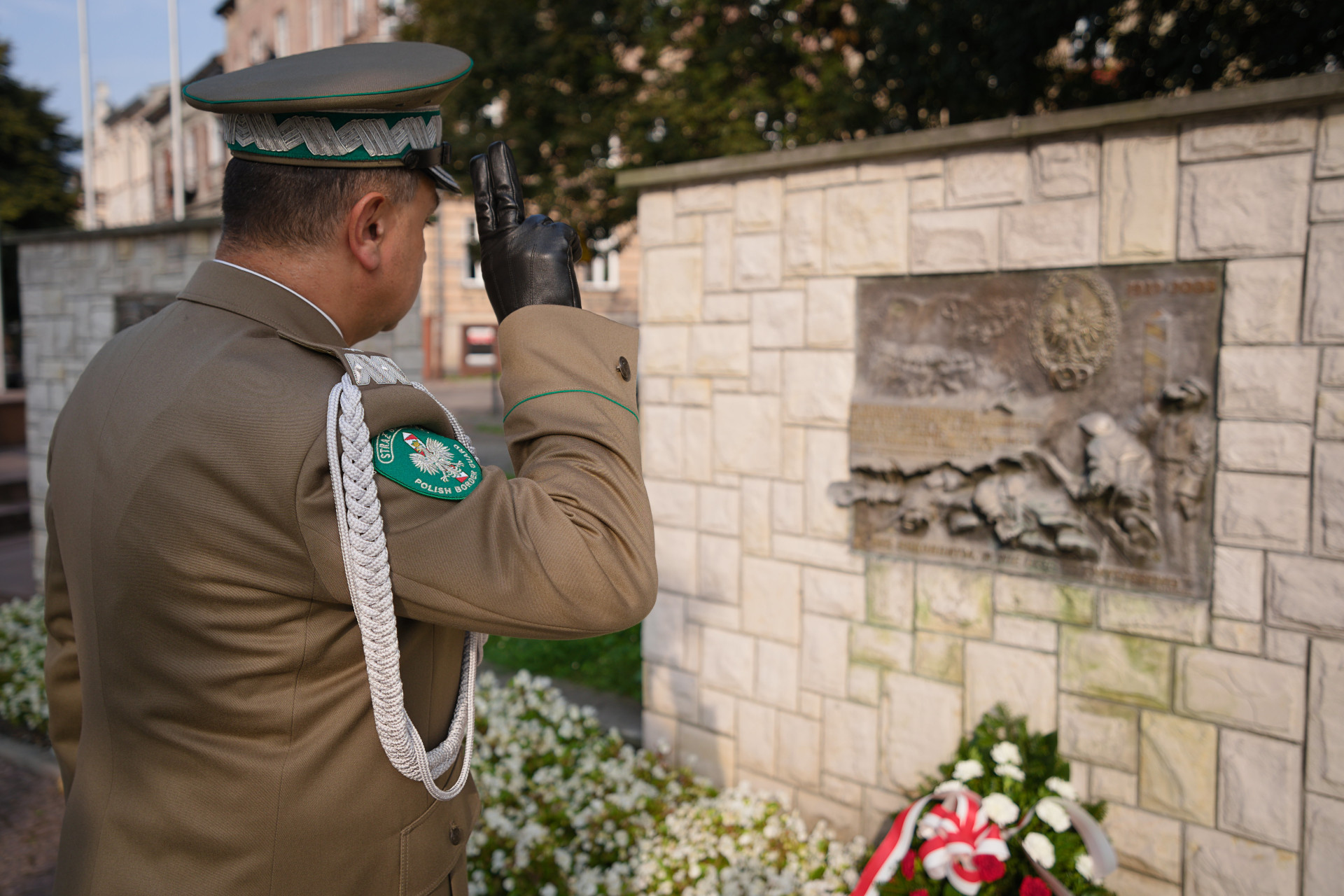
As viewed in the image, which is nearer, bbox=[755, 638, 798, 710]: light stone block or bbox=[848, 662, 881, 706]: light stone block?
bbox=[848, 662, 881, 706]: light stone block

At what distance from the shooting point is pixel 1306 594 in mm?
2393

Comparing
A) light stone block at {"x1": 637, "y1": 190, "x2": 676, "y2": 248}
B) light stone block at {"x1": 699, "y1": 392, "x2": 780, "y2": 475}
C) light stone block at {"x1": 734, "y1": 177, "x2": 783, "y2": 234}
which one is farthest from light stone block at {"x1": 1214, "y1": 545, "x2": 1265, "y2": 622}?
light stone block at {"x1": 637, "y1": 190, "x2": 676, "y2": 248}

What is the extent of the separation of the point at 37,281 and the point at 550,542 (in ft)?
21.8

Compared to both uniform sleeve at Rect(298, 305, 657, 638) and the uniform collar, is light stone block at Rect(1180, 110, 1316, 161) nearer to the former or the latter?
uniform sleeve at Rect(298, 305, 657, 638)

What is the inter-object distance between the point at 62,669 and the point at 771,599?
92.3 inches

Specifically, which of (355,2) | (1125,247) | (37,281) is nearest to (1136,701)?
(1125,247)

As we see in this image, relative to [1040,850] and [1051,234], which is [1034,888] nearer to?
[1040,850]

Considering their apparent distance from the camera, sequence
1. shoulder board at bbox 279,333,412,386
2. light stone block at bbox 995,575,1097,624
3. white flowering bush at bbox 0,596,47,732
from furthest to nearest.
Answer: white flowering bush at bbox 0,596,47,732
light stone block at bbox 995,575,1097,624
shoulder board at bbox 279,333,412,386

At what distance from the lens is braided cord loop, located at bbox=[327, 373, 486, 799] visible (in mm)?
1065

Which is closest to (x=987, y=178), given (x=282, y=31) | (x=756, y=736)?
(x=756, y=736)

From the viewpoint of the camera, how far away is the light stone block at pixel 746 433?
3330 mm

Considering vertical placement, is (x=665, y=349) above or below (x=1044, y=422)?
above

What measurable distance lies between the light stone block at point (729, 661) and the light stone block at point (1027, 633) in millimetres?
932

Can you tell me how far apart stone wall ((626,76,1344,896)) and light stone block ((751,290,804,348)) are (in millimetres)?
12
